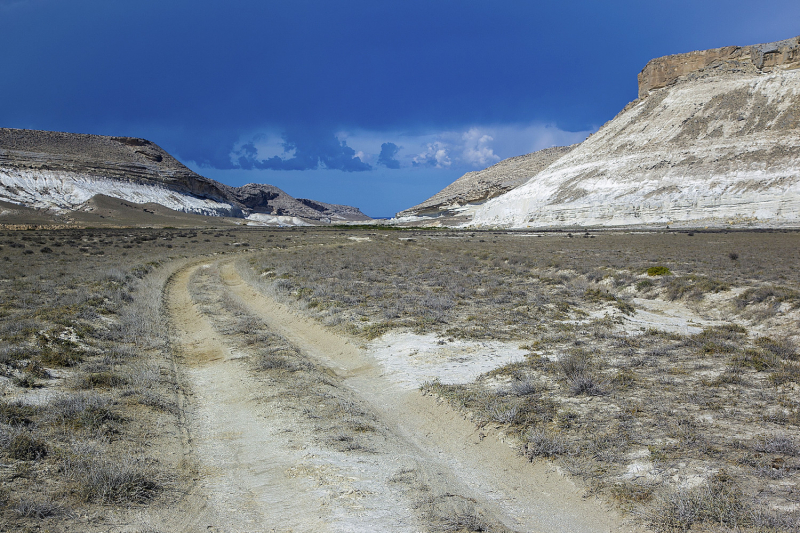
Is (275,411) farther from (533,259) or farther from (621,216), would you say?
(621,216)

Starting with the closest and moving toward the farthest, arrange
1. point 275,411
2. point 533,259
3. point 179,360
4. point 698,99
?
point 275,411
point 179,360
point 533,259
point 698,99

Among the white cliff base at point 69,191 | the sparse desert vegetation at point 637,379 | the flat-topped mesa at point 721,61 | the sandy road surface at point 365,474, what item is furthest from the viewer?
the white cliff base at point 69,191

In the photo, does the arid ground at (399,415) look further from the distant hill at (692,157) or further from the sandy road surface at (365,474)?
the distant hill at (692,157)

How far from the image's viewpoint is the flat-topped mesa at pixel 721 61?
72.1 metres

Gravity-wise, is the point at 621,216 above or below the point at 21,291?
above

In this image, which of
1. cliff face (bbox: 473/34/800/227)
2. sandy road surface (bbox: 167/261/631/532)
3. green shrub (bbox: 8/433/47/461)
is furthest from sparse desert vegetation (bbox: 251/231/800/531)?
cliff face (bbox: 473/34/800/227)

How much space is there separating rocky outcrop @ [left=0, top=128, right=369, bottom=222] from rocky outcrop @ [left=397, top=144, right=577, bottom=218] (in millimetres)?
58197

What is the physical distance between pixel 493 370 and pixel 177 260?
24.9 meters

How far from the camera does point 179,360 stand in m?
8.76

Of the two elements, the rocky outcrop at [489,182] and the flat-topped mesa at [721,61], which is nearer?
the flat-topped mesa at [721,61]

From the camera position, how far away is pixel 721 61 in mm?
77688

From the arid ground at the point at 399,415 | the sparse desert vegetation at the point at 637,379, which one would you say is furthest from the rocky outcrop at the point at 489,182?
the arid ground at the point at 399,415

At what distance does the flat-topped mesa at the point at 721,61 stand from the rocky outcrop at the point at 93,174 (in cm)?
10551

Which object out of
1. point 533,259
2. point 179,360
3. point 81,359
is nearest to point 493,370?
point 179,360
